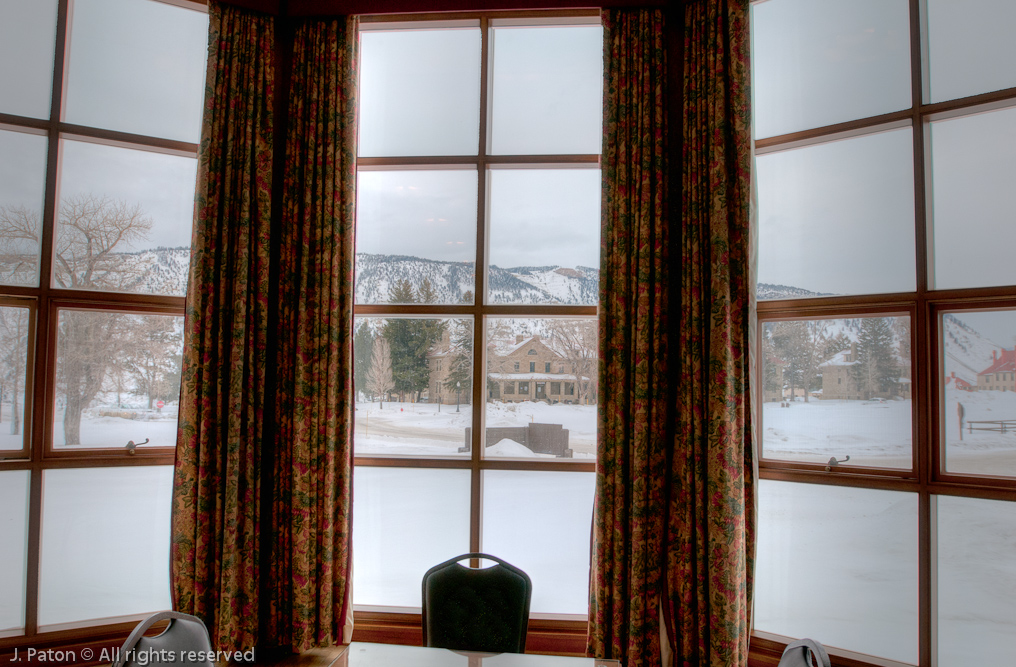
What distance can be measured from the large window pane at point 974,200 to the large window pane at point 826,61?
0.94ft

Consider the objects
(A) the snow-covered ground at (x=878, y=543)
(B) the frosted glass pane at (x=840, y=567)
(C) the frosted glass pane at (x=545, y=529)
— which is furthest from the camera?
(C) the frosted glass pane at (x=545, y=529)

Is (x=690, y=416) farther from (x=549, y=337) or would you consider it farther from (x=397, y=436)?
(x=397, y=436)

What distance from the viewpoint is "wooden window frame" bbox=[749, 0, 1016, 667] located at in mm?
2250

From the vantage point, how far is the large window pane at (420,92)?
3.10 m

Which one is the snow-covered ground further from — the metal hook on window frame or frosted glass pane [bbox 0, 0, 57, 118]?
frosted glass pane [bbox 0, 0, 57, 118]

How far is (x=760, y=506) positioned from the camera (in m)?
2.67

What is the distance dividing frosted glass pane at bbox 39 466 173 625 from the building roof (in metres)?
3.95

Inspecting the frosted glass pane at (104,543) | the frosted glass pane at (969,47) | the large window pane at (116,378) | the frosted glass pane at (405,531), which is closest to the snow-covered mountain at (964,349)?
the frosted glass pane at (969,47)

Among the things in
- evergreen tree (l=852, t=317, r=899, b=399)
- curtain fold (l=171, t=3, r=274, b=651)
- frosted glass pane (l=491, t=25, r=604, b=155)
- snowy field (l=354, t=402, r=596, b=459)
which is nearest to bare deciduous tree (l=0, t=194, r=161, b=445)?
curtain fold (l=171, t=3, r=274, b=651)

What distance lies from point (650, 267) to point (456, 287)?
109 centimetres

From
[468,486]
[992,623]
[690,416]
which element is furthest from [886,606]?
[468,486]

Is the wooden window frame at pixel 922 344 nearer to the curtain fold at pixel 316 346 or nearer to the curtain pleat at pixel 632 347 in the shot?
the curtain pleat at pixel 632 347

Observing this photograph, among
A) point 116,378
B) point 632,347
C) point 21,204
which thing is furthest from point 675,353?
point 21,204

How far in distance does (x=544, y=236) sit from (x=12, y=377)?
2.82 m
